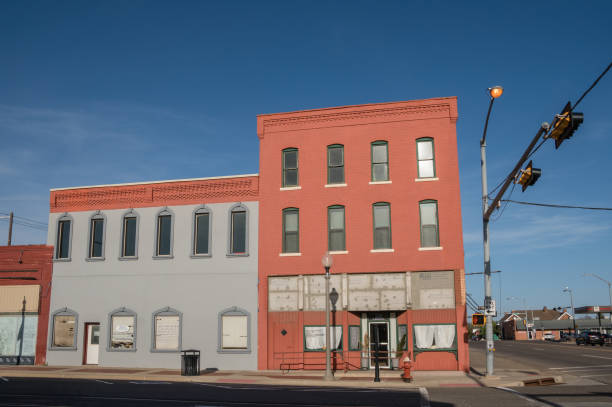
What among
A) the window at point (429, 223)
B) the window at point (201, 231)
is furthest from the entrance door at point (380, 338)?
the window at point (201, 231)

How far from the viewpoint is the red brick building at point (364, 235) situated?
2559 centimetres

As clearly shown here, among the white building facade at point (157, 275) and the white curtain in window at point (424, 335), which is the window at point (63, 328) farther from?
the white curtain in window at point (424, 335)

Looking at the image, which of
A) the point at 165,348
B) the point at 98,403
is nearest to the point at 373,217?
the point at 165,348

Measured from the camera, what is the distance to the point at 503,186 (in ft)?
60.7

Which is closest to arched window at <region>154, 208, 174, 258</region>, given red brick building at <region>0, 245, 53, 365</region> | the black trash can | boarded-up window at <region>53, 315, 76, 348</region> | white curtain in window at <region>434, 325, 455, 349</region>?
boarded-up window at <region>53, 315, 76, 348</region>

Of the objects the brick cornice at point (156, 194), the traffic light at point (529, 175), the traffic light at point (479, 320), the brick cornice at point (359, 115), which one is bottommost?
the traffic light at point (479, 320)

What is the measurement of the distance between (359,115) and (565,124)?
668 inches

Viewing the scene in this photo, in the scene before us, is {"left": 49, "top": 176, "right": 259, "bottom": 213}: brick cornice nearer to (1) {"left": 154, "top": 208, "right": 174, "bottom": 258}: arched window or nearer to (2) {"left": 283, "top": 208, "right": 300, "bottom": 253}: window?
(1) {"left": 154, "top": 208, "right": 174, "bottom": 258}: arched window

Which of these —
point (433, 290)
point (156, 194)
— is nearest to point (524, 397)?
point (433, 290)

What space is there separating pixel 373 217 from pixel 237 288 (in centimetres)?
783

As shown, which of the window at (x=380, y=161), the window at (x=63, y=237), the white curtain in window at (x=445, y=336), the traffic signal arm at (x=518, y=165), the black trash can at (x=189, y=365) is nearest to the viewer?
the traffic signal arm at (x=518, y=165)

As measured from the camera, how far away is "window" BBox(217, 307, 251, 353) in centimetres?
2714

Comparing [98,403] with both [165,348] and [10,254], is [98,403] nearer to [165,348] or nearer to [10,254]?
[165,348]

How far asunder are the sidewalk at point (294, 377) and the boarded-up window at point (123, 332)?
146 cm
